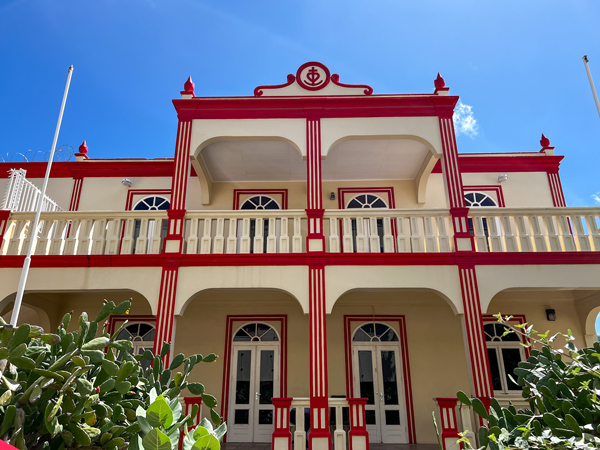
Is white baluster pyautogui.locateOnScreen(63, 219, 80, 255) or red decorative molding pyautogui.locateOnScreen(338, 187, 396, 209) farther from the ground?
red decorative molding pyautogui.locateOnScreen(338, 187, 396, 209)

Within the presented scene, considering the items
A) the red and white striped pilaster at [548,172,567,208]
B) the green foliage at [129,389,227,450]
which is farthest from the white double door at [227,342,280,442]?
the green foliage at [129,389,227,450]

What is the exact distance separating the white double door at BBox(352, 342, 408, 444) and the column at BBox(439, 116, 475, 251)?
126 inches

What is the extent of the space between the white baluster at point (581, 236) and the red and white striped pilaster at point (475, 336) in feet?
7.05

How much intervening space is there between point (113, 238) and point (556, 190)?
34.7ft

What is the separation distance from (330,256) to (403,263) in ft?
4.45

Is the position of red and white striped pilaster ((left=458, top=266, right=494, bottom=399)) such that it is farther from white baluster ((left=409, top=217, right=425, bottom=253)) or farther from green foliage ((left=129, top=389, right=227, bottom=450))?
green foliage ((left=129, top=389, right=227, bottom=450))

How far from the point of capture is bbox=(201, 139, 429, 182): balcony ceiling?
10.0 m

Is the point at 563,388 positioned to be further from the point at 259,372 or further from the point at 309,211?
the point at 259,372

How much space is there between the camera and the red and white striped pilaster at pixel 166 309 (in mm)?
7793

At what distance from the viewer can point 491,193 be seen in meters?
11.3

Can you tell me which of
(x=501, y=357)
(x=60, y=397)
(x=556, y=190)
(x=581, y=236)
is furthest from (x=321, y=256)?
(x=556, y=190)

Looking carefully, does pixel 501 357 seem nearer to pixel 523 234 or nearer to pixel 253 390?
pixel 523 234

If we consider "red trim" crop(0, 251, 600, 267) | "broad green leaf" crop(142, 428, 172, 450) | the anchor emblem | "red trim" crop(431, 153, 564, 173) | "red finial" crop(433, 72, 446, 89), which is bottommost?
"broad green leaf" crop(142, 428, 172, 450)

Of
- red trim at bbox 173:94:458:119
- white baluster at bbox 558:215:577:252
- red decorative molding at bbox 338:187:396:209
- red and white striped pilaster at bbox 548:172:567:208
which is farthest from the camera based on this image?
red decorative molding at bbox 338:187:396:209
